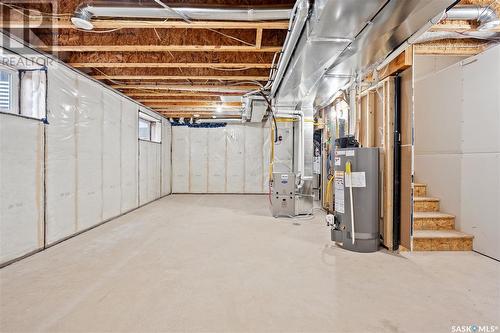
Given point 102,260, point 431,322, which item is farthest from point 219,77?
point 431,322

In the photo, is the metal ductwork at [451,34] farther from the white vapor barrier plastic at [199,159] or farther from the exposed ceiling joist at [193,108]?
the white vapor barrier plastic at [199,159]

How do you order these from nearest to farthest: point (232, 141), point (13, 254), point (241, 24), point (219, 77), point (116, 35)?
point (241, 24)
point (13, 254)
point (116, 35)
point (219, 77)
point (232, 141)

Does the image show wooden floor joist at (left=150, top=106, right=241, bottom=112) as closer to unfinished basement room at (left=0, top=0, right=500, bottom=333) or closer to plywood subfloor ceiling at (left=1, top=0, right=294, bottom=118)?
unfinished basement room at (left=0, top=0, right=500, bottom=333)

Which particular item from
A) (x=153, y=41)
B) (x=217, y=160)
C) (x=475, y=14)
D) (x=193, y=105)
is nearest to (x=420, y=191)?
(x=475, y=14)

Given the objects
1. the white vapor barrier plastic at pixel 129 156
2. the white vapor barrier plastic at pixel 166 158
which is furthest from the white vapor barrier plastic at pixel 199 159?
the white vapor barrier plastic at pixel 129 156

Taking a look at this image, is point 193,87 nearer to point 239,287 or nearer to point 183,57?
point 183,57

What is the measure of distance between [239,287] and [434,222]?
279cm

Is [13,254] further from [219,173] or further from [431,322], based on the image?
[219,173]

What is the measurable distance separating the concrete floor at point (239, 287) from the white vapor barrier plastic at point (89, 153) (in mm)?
502

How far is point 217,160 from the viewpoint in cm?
778

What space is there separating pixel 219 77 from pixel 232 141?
13.3 feet

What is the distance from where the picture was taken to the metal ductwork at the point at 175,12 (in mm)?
2086

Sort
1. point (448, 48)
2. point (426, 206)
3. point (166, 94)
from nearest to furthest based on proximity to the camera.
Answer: point (448, 48), point (426, 206), point (166, 94)

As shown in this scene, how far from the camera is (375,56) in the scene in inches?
101
